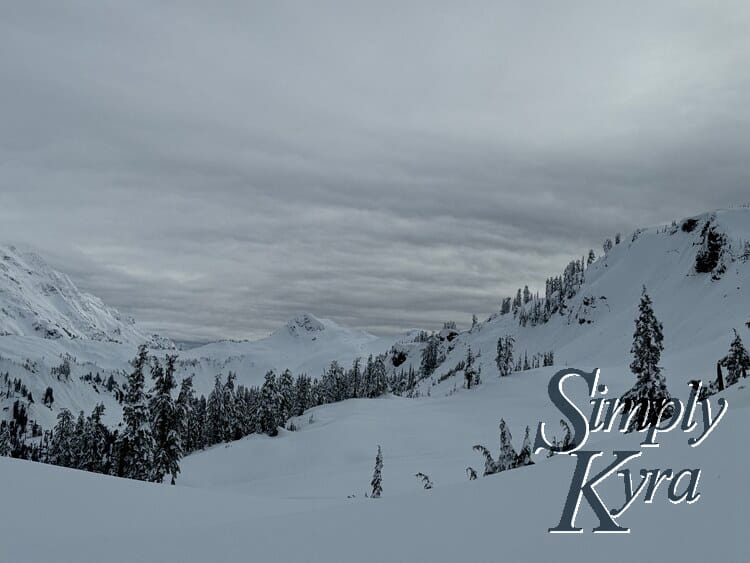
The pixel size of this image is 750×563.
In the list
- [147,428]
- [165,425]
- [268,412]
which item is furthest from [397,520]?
[268,412]

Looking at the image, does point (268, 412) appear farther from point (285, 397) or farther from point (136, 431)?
point (136, 431)

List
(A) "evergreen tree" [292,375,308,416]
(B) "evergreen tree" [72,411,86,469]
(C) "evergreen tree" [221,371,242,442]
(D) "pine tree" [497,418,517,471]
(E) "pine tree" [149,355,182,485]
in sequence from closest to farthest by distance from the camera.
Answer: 1. (D) "pine tree" [497,418,517,471]
2. (E) "pine tree" [149,355,182,485]
3. (B) "evergreen tree" [72,411,86,469]
4. (C) "evergreen tree" [221,371,242,442]
5. (A) "evergreen tree" [292,375,308,416]

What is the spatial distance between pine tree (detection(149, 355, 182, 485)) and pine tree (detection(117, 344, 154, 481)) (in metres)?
1.75

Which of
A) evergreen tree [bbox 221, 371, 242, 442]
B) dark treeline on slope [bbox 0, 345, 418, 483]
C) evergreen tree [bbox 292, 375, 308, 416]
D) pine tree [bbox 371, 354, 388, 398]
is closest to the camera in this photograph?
dark treeline on slope [bbox 0, 345, 418, 483]

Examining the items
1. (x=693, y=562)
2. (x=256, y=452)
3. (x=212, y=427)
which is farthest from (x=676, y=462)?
(x=212, y=427)

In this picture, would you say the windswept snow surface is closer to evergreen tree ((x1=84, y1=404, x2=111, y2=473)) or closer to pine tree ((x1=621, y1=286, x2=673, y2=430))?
pine tree ((x1=621, y1=286, x2=673, y2=430))

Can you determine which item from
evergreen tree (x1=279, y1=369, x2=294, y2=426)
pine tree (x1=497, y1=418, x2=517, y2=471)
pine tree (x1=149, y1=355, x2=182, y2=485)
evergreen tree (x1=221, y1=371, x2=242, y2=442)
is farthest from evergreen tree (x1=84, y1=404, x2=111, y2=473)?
evergreen tree (x1=279, y1=369, x2=294, y2=426)

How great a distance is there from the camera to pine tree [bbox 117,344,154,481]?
43.5 metres

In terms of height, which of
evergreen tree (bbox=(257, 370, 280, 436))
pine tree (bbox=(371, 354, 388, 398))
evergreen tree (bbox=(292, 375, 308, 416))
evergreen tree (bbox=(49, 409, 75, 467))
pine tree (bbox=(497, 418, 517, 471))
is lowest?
evergreen tree (bbox=(49, 409, 75, 467))

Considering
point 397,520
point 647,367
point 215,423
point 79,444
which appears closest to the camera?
point 397,520

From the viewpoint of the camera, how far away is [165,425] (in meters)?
47.8

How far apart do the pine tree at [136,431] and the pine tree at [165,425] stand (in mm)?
1746

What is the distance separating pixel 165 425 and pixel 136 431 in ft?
11.6

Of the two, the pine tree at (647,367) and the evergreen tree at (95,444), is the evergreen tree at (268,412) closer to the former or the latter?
the evergreen tree at (95,444)
